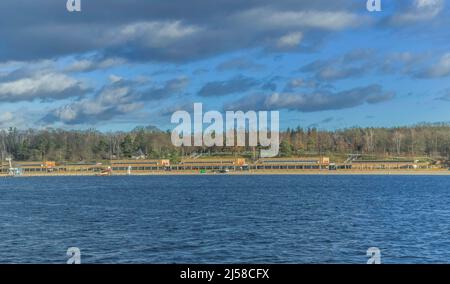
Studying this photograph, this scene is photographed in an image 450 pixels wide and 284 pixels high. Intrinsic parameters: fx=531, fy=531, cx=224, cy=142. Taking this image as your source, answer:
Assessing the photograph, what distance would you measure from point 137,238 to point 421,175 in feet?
573

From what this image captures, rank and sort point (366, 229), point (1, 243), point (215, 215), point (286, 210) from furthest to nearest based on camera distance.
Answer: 1. point (286, 210)
2. point (215, 215)
3. point (366, 229)
4. point (1, 243)

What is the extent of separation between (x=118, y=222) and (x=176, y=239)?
39.5ft

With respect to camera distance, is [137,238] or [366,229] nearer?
[137,238]

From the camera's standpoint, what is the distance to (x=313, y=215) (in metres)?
53.2

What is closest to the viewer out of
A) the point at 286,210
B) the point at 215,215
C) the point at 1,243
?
the point at 1,243

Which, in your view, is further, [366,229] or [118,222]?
[118,222]

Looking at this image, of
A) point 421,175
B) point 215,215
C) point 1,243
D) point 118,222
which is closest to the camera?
point 1,243

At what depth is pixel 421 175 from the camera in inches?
7603
